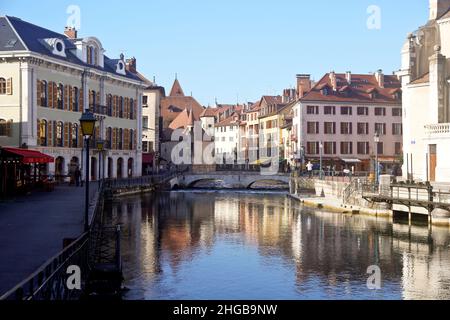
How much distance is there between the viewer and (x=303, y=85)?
91.5m

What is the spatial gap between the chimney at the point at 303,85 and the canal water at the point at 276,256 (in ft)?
136

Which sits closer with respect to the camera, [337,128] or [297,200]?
[297,200]

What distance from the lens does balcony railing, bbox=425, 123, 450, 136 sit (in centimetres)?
5109

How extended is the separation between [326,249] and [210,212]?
21248 millimetres

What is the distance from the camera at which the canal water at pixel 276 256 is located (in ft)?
75.6

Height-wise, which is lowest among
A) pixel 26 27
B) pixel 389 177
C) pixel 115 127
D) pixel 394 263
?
pixel 394 263

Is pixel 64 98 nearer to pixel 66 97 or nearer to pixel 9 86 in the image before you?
pixel 66 97

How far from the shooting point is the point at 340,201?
56.5 m

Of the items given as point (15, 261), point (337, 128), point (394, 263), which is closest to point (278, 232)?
point (394, 263)

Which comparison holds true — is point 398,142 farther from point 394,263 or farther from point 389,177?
point 394,263

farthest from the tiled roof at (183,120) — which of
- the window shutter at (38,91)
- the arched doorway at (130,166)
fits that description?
the window shutter at (38,91)

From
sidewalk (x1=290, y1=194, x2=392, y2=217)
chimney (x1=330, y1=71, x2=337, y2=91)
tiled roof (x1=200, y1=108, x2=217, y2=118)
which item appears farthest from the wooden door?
tiled roof (x1=200, y1=108, x2=217, y2=118)

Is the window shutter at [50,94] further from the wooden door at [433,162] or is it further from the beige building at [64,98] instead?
the wooden door at [433,162]

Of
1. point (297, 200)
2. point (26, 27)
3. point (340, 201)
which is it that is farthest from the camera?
point (297, 200)
